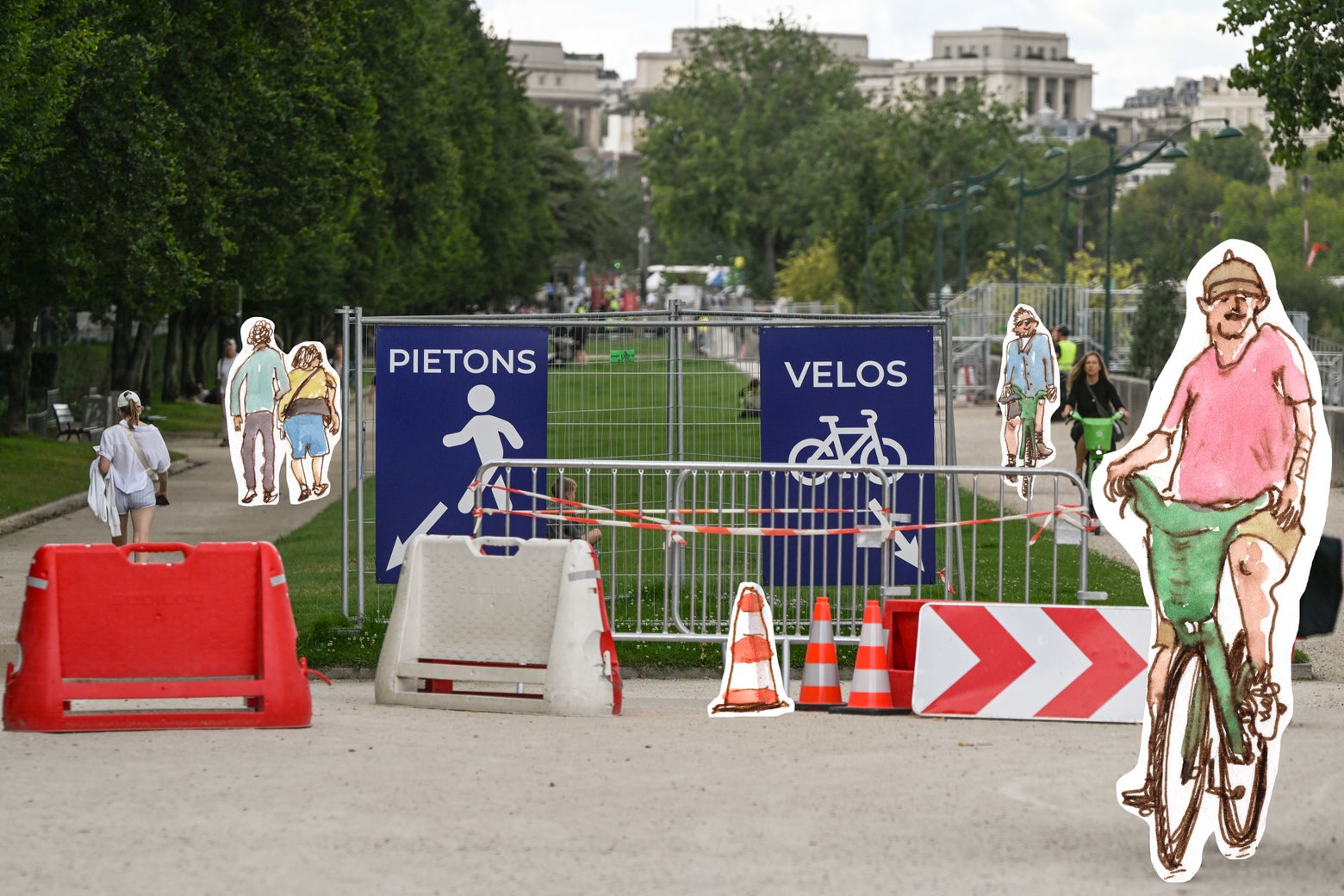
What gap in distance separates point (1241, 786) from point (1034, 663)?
11.3 feet

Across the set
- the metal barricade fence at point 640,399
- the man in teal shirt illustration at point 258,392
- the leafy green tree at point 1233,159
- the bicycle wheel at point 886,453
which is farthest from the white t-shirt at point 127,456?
the leafy green tree at point 1233,159

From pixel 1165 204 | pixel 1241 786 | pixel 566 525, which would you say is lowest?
pixel 1241 786

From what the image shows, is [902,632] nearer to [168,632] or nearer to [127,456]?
[168,632]

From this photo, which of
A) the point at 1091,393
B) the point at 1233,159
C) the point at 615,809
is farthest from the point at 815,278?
the point at 615,809

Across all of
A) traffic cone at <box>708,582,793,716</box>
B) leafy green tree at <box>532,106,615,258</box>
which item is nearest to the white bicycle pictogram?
traffic cone at <box>708,582,793,716</box>

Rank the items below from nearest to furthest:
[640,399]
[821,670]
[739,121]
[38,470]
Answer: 1. [821,670]
2. [640,399]
3. [38,470]
4. [739,121]

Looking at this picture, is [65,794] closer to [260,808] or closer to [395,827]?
[260,808]

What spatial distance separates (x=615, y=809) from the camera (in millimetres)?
7660

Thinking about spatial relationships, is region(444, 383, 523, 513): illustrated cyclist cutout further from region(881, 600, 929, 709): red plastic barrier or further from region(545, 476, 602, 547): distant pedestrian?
region(881, 600, 929, 709): red plastic barrier

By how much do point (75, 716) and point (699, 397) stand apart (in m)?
5.35

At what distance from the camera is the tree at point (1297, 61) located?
70.8ft

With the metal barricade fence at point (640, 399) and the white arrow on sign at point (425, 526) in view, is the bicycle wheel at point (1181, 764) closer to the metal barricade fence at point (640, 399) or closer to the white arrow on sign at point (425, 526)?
the metal barricade fence at point (640, 399)

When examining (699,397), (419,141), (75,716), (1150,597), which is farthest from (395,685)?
(419,141)

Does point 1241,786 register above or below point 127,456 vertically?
below
